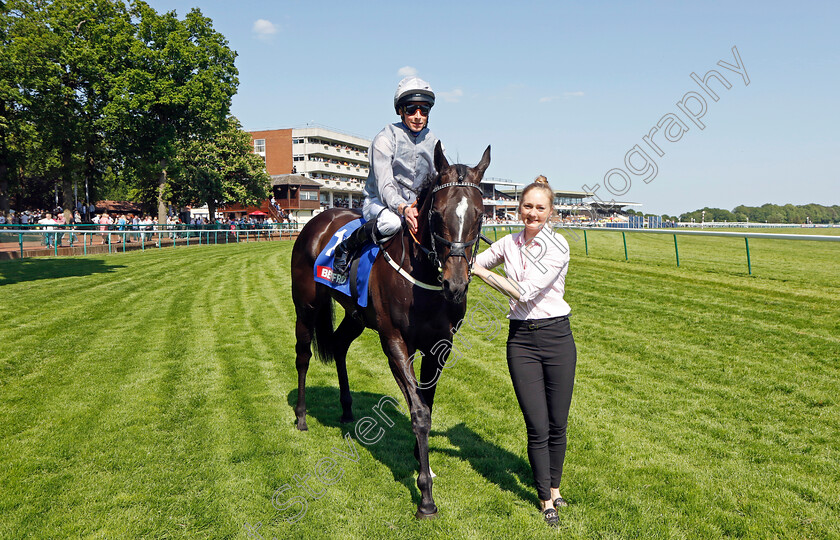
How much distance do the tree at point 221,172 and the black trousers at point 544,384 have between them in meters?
43.1

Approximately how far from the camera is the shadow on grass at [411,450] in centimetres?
402

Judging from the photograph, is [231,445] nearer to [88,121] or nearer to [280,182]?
[88,121]

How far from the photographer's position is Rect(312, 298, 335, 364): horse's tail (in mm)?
5715

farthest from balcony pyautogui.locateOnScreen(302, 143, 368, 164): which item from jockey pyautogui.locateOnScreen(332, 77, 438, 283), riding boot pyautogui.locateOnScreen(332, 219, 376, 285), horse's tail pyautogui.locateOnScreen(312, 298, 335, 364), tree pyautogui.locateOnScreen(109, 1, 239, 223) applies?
jockey pyautogui.locateOnScreen(332, 77, 438, 283)

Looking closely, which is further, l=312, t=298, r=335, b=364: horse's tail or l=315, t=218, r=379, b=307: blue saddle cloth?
l=312, t=298, r=335, b=364: horse's tail

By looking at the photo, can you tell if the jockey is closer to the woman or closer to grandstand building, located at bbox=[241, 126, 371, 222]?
the woman

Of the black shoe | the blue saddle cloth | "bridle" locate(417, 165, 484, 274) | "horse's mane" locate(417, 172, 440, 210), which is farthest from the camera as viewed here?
the blue saddle cloth

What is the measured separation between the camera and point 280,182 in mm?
65875

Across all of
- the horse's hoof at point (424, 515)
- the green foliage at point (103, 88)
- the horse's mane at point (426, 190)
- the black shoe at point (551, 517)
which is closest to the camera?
the black shoe at point (551, 517)

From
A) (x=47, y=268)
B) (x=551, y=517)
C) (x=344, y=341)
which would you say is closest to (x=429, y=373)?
(x=551, y=517)

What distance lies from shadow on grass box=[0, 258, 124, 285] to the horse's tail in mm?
12063

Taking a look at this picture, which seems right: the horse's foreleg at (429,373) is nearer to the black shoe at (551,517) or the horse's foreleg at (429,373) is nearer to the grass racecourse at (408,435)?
the grass racecourse at (408,435)

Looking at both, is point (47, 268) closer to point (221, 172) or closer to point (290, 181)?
point (221, 172)

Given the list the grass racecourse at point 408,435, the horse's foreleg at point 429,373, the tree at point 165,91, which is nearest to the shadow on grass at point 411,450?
the grass racecourse at point 408,435
